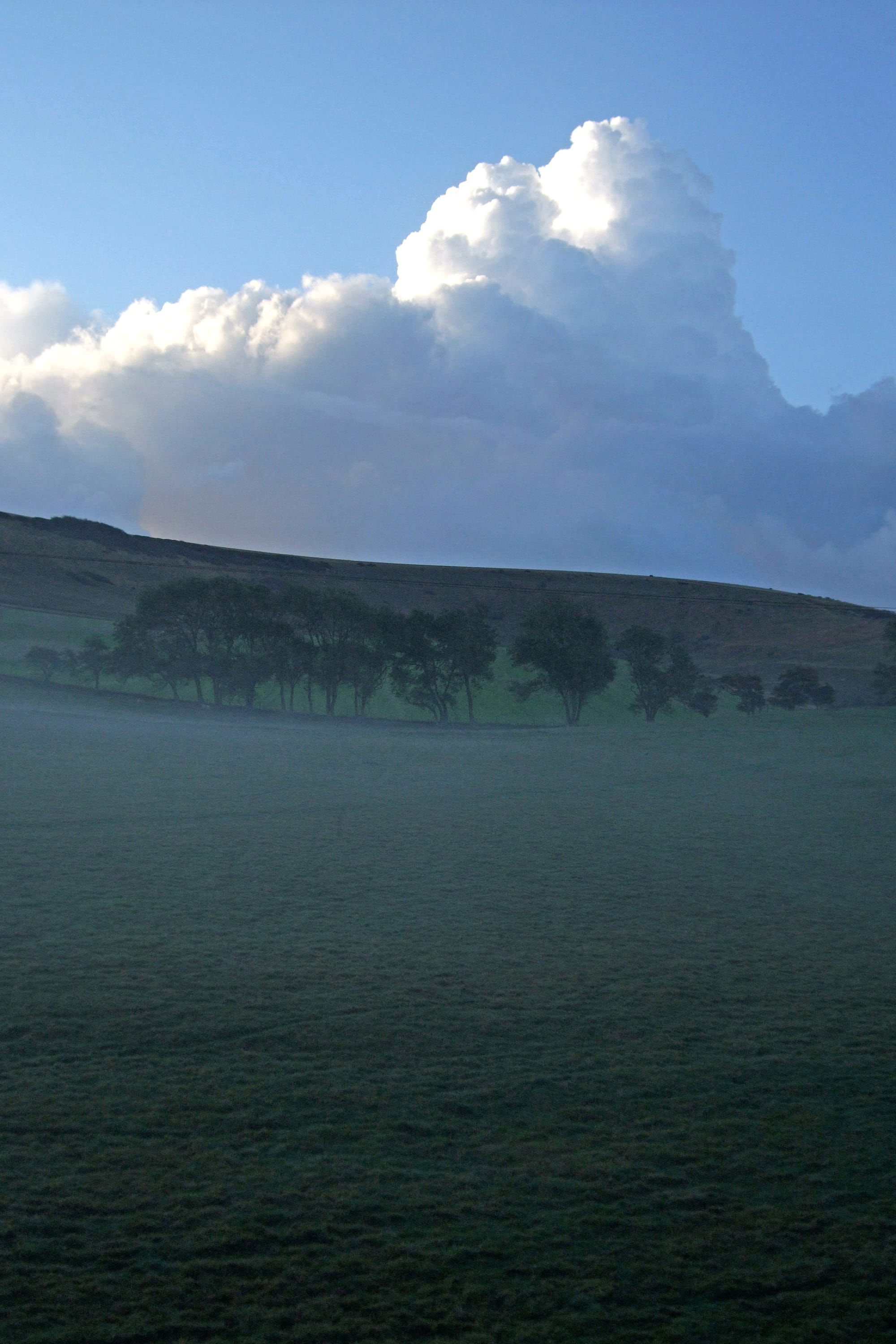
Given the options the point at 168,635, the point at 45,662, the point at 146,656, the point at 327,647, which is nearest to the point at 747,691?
the point at 327,647

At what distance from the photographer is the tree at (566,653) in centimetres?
8019

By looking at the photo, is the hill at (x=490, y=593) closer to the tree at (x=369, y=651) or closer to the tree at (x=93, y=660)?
the tree at (x=93, y=660)

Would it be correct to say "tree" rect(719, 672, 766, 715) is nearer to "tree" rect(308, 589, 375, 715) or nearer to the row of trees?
the row of trees

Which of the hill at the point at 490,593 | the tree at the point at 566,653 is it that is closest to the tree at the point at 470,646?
the tree at the point at 566,653

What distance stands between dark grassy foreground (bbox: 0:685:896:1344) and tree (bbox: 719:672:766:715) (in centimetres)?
8553

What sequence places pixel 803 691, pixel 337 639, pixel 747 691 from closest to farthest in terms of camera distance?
pixel 337 639
pixel 747 691
pixel 803 691

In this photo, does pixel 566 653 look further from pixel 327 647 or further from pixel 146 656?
pixel 146 656

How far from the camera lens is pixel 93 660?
83250 mm

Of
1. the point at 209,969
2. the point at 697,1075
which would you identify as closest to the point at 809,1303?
the point at 697,1075

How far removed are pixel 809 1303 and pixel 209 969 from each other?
5895 millimetres

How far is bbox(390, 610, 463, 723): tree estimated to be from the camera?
8306cm

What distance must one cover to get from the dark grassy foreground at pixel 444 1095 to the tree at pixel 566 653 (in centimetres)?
6461

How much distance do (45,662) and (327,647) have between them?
26.0 meters

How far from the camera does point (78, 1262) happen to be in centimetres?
435
